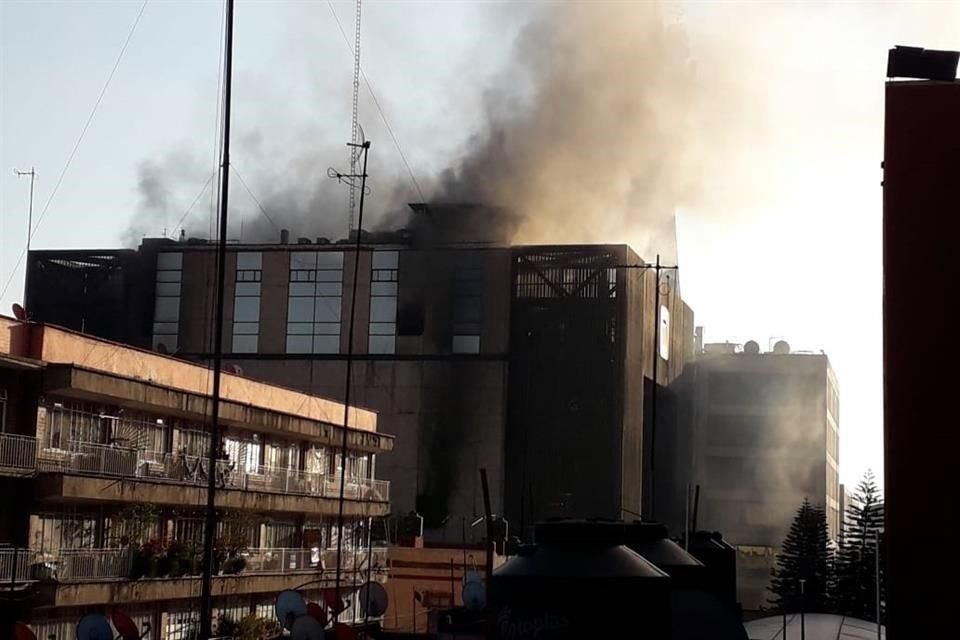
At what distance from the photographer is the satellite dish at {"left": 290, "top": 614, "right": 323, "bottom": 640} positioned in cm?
3828

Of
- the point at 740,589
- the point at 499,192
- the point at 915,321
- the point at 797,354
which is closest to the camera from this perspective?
the point at 915,321

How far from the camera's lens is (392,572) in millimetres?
69938

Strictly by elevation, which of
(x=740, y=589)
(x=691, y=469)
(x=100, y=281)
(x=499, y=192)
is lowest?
(x=740, y=589)

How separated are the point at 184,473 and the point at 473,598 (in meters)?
10.2

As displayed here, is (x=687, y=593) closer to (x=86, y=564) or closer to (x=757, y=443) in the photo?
(x=86, y=564)

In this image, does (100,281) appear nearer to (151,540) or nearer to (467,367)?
(467,367)

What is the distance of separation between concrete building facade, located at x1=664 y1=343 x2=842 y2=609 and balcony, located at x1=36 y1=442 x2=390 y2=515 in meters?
68.7

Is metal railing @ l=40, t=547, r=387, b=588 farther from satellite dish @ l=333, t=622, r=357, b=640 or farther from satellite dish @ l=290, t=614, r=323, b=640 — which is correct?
satellite dish @ l=290, t=614, r=323, b=640

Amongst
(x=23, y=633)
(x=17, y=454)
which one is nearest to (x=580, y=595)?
(x=23, y=633)

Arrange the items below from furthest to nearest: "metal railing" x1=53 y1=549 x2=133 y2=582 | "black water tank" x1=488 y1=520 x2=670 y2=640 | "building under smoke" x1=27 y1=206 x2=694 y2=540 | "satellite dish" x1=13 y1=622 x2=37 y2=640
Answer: "building under smoke" x1=27 y1=206 x2=694 y2=540, "metal railing" x1=53 y1=549 x2=133 y2=582, "satellite dish" x1=13 y1=622 x2=37 y2=640, "black water tank" x1=488 y1=520 x2=670 y2=640

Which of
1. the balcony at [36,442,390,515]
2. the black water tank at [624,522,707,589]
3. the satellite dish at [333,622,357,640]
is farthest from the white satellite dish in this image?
the black water tank at [624,522,707,589]

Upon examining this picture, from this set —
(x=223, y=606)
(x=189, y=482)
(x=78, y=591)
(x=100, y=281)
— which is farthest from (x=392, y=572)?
(x=100, y=281)

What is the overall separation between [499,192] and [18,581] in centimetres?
6789

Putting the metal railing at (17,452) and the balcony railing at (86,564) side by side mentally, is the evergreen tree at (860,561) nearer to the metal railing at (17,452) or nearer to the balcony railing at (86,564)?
the balcony railing at (86,564)
